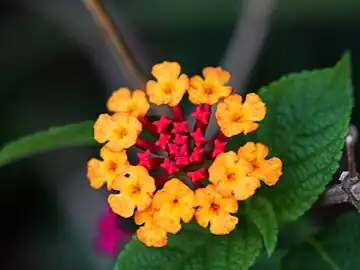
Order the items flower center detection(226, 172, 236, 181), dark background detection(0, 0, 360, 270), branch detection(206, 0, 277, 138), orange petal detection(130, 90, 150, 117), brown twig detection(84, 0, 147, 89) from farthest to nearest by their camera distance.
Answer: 1. dark background detection(0, 0, 360, 270)
2. branch detection(206, 0, 277, 138)
3. brown twig detection(84, 0, 147, 89)
4. orange petal detection(130, 90, 150, 117)
5. flower center detection(226, 172, 236, 181)

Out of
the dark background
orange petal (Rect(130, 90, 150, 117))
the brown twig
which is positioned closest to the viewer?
orange petal (Rect(130, 90, 150, 117))

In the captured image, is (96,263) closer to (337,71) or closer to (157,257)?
(157,257)

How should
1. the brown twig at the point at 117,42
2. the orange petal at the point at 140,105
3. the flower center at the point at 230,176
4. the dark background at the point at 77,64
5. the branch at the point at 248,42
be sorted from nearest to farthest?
the flower center at the point at 230,176
the orange petal at the point at 140,105
the brown twig at the point at 117,42
the branch at the point at 248,42
the dark background at the point at 77,64

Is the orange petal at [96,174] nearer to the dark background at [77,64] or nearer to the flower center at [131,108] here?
Result: the flower center at [131,108]

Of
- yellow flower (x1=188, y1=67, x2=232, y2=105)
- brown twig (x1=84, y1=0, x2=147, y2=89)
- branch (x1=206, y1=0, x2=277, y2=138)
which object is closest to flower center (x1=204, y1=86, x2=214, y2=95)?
yellow flower (x1=188, y1=67, x2=232, y2=105)

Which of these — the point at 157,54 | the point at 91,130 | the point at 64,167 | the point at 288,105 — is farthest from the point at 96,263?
the point at 288,105

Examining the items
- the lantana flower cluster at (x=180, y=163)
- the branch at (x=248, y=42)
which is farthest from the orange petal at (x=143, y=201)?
the branch at (x=248, y=42)

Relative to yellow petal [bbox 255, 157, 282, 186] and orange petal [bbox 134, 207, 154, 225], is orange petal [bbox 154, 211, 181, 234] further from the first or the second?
yellow petal [bbox 255, 157, 282, 186]
